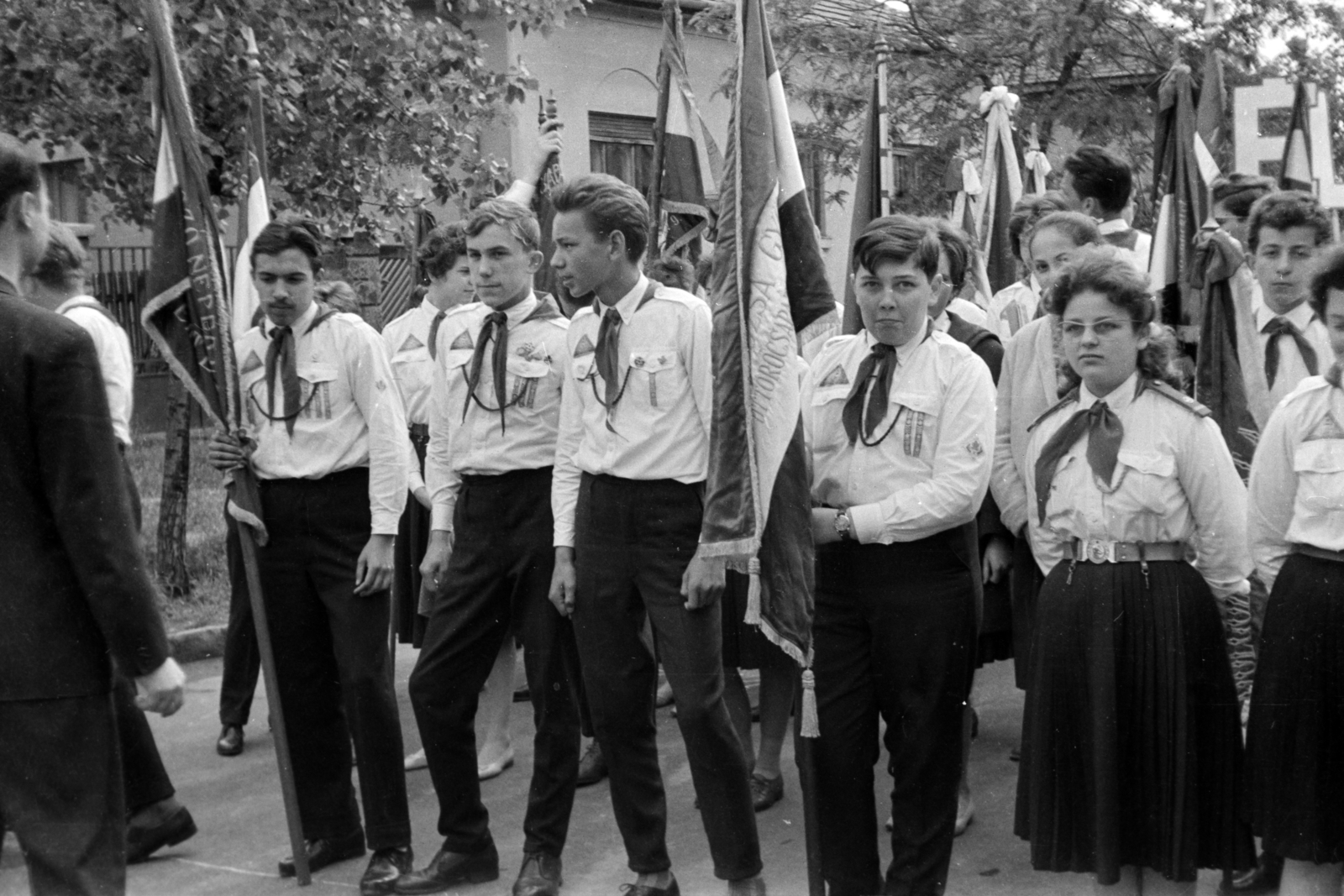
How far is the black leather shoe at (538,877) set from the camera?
513cm

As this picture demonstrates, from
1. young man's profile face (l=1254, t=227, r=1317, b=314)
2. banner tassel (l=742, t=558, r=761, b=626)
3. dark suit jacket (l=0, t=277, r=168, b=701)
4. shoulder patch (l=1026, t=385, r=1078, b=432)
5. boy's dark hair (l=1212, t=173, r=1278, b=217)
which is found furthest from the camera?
boy's dark hair (l=1212, t=173, r=1278, b=217)

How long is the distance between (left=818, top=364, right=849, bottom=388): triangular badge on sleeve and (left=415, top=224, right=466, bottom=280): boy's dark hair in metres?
3.18

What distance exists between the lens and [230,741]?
737cm

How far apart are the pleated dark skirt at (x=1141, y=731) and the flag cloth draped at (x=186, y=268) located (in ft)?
9.42

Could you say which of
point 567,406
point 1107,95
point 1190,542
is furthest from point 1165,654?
point 1107,95

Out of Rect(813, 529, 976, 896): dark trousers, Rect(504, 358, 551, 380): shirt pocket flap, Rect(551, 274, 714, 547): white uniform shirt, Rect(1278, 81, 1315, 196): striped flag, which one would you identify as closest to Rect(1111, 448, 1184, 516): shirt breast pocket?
Rect(813, 529, 976, 896): dark trousers

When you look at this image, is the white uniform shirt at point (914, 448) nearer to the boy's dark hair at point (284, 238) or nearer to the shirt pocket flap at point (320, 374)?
the shirt pocket flap at point (320, 374)

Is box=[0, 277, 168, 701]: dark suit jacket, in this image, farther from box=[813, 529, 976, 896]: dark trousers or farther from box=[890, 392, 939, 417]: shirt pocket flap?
box=[890, 392, 939, 417]: shirt pocket flap

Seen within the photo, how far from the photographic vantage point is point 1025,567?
568 centimetres

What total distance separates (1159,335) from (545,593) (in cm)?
212

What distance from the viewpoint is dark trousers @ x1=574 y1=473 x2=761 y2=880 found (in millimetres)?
4754

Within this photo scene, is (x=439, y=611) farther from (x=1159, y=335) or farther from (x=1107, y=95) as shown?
(x=1107, y=95)

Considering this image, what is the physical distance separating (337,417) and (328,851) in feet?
5.13

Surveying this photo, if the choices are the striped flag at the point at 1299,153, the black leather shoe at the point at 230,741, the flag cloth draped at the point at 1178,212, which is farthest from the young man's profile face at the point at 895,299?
the black leather shoe at the point at 230,741
